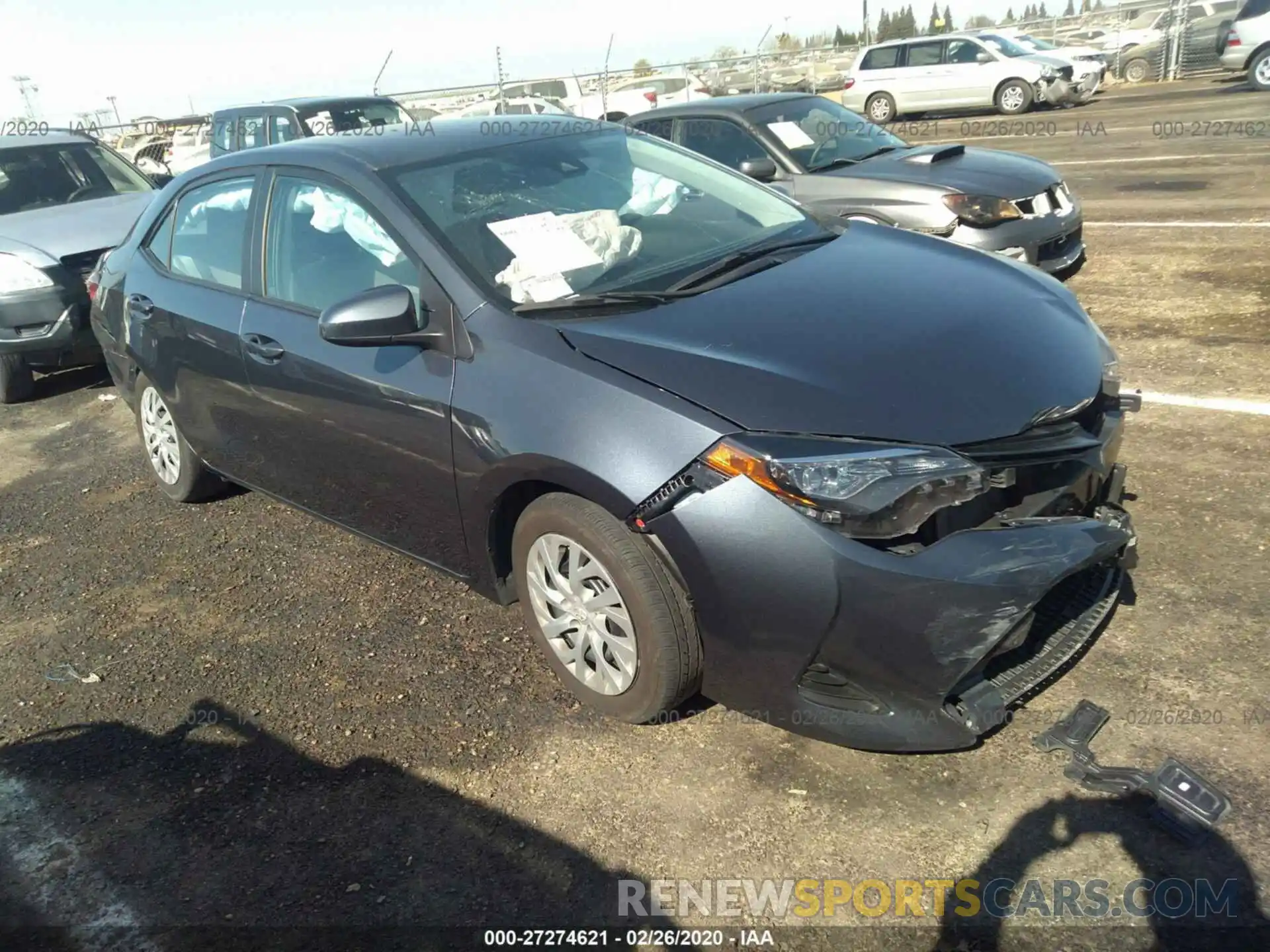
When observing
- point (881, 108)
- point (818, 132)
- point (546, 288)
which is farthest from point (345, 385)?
point (881, 108)

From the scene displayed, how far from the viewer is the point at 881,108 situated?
70.1 ft

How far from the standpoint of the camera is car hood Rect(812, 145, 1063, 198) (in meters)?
6.70

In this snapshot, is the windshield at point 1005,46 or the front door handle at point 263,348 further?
the windshield at point 1005,46

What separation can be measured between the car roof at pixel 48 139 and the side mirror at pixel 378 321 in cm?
678

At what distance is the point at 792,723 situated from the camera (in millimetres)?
2648

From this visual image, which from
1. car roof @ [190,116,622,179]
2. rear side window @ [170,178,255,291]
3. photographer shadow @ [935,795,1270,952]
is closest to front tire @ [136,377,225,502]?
rear side window @ [170,178,255,291]

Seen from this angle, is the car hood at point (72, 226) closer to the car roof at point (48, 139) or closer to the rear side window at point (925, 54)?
the car roof at point (48, 139)

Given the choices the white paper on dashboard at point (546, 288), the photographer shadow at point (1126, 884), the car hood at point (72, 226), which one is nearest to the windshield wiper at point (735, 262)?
the white paper on dashboard at point (546, 288)

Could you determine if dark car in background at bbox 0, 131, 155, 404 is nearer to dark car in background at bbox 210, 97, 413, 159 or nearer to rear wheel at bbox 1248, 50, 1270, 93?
dark car in background at bbox 210, 97, 413, 159

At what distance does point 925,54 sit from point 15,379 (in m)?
18.7

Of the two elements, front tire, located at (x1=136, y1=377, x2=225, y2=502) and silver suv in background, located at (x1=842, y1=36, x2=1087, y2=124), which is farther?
silver suv in background, located at (x1=842, y1=36, x2=1087, y2=124)

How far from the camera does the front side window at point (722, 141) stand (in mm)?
7566

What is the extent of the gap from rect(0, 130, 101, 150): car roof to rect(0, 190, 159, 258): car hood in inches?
31.4

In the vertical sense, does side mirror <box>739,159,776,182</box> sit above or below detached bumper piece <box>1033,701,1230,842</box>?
above
